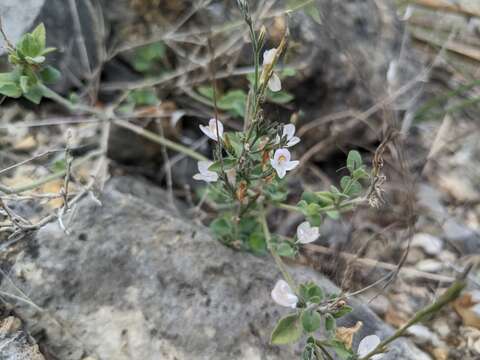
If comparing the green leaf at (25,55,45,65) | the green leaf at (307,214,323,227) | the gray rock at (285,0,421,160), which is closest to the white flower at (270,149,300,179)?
the green leaf at (307,214,323,227)

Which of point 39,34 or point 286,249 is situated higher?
point 39,34

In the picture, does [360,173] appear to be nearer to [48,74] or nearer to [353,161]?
[353,161]

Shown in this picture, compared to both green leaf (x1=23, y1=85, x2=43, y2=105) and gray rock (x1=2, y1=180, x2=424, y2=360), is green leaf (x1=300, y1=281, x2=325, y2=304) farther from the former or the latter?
green leaf (x1=23, y1=85, x2=43, y2=105)

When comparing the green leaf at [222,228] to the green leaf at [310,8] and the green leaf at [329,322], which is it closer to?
the green leaf at [329,322]

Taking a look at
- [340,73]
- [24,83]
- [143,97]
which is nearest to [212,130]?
[24,83]

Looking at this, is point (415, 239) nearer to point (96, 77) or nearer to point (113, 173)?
point (113, 173)

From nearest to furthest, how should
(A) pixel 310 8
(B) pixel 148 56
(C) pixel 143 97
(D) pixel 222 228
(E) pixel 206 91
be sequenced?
(D) pixel 222 228, (A) pixel 310 8, (E) pixel 206 91, (C) pixel 143 97, (B) pixel 148 56
